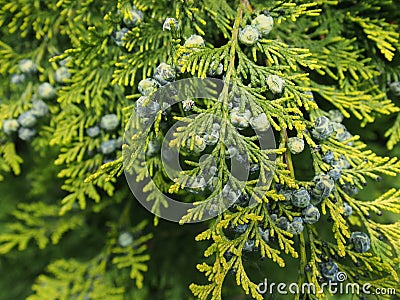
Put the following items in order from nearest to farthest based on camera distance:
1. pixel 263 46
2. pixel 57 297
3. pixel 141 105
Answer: pixel 141 105
pixel 263 46
pixel 57 297

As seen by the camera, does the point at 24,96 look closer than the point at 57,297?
Yes

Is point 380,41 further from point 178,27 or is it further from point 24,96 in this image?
point 24,96

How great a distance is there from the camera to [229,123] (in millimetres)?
1028

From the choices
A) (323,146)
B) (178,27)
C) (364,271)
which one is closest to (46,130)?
(178,27)

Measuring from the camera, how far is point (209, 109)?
3.37 feet

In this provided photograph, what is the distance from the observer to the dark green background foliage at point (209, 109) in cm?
106

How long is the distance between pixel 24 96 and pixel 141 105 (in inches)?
24.2

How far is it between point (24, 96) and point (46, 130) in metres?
0.13

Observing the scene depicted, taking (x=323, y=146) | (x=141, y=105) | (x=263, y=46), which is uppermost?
(x=263, y=46)

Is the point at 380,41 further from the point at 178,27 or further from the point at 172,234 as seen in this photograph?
the point at 172,234

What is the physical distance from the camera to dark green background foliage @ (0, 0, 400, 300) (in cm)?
106

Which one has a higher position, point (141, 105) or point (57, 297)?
point (141, 105)

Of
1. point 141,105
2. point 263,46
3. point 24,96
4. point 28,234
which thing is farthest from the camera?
point 28,234

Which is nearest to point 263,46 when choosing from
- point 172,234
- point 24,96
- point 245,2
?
point 245,2
